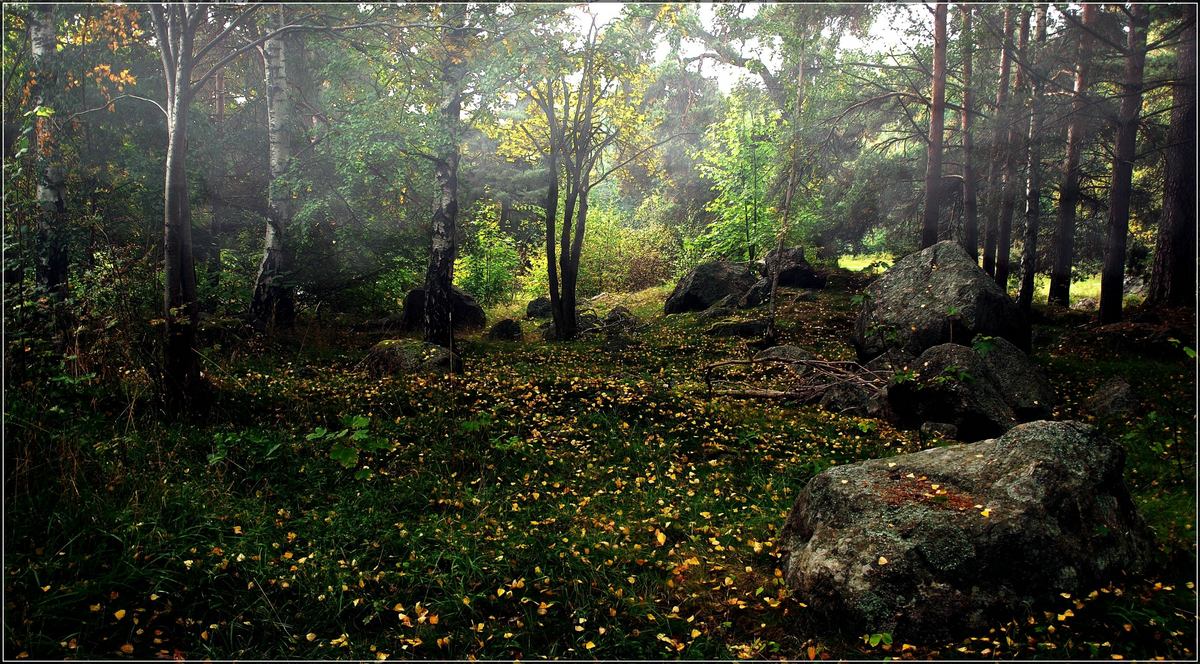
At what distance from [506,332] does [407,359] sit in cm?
593

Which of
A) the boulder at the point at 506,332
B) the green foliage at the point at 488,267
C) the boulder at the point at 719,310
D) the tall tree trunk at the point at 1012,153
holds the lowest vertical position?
the boulder at the point at 506,332

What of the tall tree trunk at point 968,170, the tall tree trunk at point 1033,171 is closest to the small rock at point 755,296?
the tall tree trunk at point 968,170

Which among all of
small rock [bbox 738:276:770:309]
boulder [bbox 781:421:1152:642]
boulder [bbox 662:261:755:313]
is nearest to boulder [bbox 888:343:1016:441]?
boulder [bbox 781:421:1152:642]

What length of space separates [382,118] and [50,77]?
447 centimetres

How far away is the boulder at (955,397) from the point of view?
7.45m

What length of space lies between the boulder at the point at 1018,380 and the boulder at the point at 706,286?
9.67 m

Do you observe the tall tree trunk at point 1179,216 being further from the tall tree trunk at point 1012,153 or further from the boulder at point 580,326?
the boulder at point 580,326

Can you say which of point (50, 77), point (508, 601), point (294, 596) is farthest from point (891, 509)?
point (50, 77)

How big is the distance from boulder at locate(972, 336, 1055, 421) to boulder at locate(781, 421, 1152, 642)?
4031mm

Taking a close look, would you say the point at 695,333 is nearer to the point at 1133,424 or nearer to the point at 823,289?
the point at 823,289

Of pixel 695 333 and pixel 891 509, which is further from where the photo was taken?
pixel 695 333

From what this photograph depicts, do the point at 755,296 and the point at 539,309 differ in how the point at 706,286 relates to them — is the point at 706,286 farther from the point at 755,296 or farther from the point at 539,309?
the point at 539,309

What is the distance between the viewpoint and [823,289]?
19672mm

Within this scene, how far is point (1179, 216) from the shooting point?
1156 cm
